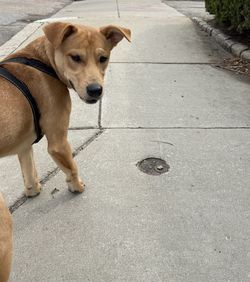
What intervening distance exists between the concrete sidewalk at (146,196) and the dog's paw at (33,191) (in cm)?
6

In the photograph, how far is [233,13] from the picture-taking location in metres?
7.78

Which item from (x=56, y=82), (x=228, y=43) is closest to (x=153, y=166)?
(x=56, y=82)

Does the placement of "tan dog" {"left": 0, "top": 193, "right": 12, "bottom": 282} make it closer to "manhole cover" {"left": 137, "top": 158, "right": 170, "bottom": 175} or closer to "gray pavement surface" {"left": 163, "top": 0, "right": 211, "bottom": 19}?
"manhole cover" {"left": 137, "top": 158, "right": 170, "bottom": 175}

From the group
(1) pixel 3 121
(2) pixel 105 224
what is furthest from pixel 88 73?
(2) pixel 105 224

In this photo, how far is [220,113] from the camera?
4.82 m

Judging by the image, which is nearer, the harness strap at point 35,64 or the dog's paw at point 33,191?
the harness strap at point 35,64

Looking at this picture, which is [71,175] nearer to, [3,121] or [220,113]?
[3,121]

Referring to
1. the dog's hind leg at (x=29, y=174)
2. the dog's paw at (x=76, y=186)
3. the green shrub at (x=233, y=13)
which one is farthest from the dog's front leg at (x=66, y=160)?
the green shrub at (x=233, y=13)

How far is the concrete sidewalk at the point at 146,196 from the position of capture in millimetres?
2654

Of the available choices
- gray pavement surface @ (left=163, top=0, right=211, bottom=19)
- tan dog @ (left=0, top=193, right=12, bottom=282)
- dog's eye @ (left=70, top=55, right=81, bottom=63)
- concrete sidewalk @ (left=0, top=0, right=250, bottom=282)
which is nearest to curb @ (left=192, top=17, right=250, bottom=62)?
concrete sidewalk @ (left=0, top=0, right=250, bottom=282)

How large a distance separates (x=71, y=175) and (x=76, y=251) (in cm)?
71

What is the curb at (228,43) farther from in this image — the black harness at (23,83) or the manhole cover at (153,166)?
the black harness at (23,83)

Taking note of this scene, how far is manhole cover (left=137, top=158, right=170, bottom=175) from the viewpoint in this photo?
367 centimetres

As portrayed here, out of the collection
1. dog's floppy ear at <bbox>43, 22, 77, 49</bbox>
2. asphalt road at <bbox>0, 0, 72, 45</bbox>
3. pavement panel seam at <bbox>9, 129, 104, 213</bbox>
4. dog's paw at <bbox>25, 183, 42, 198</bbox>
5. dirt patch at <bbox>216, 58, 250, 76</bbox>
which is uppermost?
dog's floppy ear at <bbox>43, 22, 77, 49</bbox>
